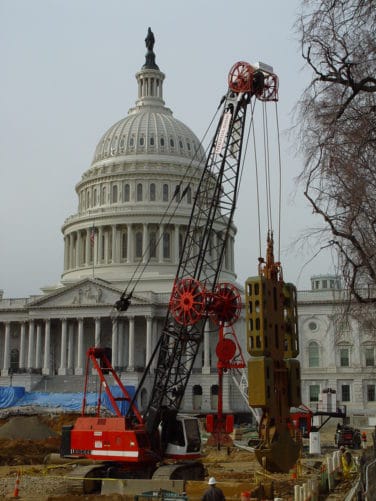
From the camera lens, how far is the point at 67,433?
2894 centimetres

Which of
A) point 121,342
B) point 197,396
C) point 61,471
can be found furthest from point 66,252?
point 61,471

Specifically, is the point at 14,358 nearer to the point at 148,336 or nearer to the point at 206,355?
the point at 148,336

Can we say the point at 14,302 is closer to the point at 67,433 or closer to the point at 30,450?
the point at 30,450

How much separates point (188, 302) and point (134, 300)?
65.0m

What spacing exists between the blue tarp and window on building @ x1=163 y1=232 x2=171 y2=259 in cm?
3183

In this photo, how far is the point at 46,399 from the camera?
3216 inches

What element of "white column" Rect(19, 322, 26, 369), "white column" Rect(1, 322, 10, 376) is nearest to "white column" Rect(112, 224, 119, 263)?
"white column" Rect(19, 322, 26, 369)

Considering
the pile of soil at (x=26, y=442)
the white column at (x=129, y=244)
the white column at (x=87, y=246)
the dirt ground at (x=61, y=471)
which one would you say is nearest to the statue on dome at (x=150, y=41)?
the white column at (x=87, y=246)

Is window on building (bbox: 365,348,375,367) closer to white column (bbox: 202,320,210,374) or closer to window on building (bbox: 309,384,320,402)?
window on building (bbox: 309,384,320,402)

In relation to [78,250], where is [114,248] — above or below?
below

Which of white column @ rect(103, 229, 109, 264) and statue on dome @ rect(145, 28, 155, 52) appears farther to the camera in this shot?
statue on dome @ rect(145, 28, 155, 52)

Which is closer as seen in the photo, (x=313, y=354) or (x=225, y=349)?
(x=225, y=349)

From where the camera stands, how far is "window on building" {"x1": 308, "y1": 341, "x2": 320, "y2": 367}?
9338cm

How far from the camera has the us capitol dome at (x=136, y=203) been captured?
4277 inches
